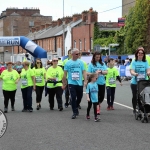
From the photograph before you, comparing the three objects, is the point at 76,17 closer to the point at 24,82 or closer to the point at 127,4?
the point at 127,4

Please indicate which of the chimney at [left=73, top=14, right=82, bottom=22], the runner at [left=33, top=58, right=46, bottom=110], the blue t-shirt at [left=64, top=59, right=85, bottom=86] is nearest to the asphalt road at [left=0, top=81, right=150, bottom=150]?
the blue t-shirt at [left=64, top=59, right=85, bottom=86]

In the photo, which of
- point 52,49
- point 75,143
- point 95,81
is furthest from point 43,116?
point 52,49

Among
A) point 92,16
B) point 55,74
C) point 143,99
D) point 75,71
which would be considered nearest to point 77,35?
point 92,16

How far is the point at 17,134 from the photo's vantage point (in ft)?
35.1

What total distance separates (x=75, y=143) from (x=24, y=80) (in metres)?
6.80

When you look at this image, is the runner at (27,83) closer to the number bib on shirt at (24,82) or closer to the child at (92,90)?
the number bib on shirt at (24,82)

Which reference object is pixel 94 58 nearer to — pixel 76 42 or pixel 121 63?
pixel 121 63

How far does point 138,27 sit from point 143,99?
1513 inches

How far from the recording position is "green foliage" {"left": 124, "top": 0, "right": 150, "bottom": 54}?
161 ft

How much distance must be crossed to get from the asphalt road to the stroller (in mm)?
225

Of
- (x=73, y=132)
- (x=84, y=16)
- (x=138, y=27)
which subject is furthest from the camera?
(x=84, y=16)

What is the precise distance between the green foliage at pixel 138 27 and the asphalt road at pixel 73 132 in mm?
35318

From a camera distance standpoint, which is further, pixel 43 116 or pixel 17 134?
pixel 43 116

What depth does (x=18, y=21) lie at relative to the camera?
399 feet
